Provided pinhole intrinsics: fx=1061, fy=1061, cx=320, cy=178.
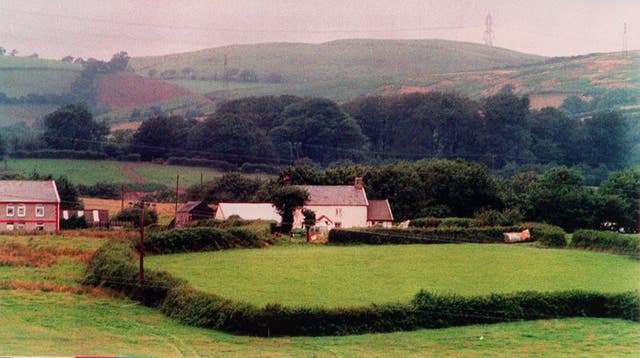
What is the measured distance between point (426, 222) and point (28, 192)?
952 centimetres

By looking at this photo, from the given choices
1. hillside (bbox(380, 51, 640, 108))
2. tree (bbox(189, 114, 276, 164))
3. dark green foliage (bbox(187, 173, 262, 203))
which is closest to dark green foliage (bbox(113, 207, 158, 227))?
dark green foliage (bbox(187, 173, 262, 203))

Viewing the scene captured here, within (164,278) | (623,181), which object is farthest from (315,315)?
(623,181)

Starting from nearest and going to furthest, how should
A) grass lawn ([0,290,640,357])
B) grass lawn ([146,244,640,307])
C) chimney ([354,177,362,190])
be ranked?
grass lawn ([0,290,640,357]), grass lawn ([146,244,640,307]), chimney ([354,177,362,190])

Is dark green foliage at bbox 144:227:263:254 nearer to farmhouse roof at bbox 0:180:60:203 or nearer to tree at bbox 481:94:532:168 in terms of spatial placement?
farmhouse roof at bbox 0:180:60:203

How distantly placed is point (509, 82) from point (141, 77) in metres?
11.7

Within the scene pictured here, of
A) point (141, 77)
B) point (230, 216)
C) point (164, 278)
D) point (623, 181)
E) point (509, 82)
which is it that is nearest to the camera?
point (164, 278)

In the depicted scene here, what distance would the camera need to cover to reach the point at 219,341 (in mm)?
17766

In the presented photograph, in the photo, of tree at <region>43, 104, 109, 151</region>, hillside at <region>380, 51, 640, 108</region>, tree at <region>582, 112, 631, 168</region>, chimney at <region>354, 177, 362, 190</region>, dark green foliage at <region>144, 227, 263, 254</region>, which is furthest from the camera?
hillside at <region>380, 51, 640, 108</region>

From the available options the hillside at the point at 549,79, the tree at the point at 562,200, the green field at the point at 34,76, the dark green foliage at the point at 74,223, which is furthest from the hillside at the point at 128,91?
the tree at the point at 562,200

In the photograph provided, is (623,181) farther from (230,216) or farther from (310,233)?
(230,216)

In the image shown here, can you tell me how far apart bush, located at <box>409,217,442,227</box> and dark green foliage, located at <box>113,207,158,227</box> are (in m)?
6.24

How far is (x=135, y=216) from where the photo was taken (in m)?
25.4

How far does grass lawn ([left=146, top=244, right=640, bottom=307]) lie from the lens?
20.8 metres

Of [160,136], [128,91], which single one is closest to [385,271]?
[160,136]
